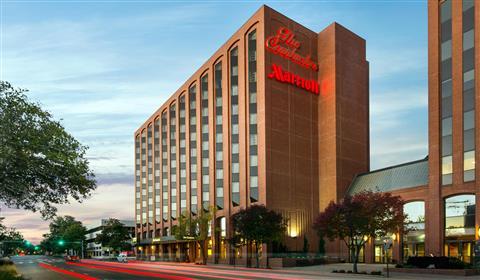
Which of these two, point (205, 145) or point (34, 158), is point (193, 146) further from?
point (34, 158)

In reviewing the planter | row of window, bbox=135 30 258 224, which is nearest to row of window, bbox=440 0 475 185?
the planter

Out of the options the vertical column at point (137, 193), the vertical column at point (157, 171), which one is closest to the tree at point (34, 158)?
the vertical column at point (157, 171)

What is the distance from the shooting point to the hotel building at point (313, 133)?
52.8 m

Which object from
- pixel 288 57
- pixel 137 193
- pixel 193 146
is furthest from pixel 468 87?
pixel 137 193

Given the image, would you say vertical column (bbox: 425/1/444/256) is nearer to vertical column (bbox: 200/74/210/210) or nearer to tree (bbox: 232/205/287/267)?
tree (bbox: 232/205/287/267)

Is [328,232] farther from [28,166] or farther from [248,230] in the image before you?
[28,166]

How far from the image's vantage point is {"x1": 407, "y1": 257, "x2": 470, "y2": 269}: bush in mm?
39156

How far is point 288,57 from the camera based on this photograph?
75375mm

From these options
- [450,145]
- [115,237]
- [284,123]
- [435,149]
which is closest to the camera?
[450,145]

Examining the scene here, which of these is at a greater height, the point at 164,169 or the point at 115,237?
the point at 164,169

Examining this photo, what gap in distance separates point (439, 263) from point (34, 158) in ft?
108

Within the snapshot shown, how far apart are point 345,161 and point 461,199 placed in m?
25.4

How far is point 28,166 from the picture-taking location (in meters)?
18.4

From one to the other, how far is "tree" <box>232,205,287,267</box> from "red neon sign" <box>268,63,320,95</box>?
21.4 m
